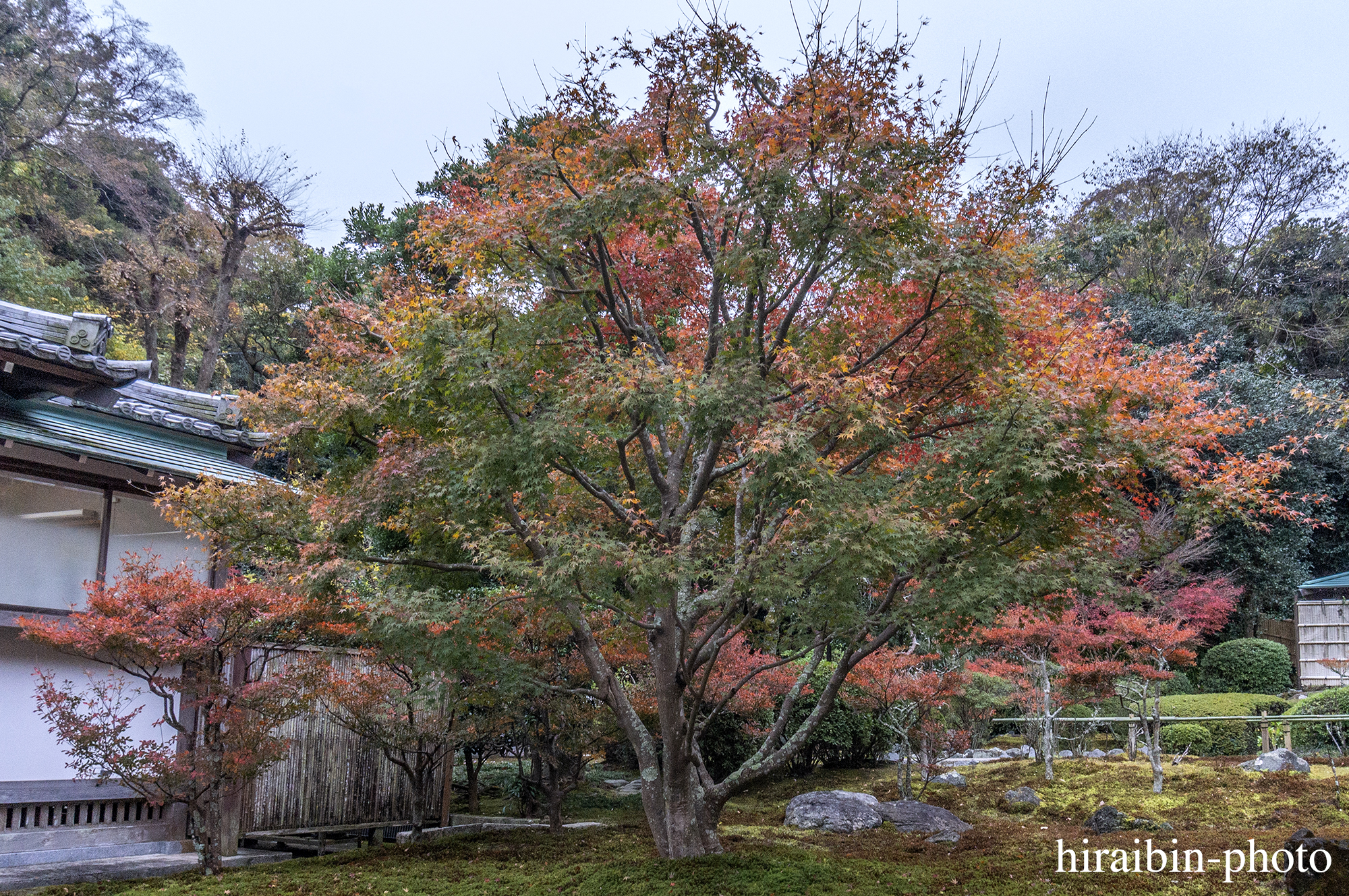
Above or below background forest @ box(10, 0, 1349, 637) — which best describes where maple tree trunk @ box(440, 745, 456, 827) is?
below

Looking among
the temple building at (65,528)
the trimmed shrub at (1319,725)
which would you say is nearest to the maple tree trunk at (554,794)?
the temple building at (65,528)

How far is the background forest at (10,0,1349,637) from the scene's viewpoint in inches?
790

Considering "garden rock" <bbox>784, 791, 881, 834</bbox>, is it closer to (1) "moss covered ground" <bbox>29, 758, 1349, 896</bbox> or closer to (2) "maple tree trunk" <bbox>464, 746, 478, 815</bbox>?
(1) "moss covered ground" <bbox>29, 758, 1349, 896</bbox>

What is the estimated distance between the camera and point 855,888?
6.52 meters

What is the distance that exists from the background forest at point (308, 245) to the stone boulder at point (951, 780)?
25.5ft

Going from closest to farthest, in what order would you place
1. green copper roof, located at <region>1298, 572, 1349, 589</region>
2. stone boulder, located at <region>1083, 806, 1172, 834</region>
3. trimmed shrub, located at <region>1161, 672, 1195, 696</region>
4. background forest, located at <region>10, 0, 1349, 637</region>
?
stone boulder, located at <region>1083, 806, 1172, 834</region> < green copper roof, located at <region>1298, 572, 1349, 589</region> < trimmed shrub, located at <region>1161, 672, 1195, 696</region> < background forest, located at <region>10, 0, 1349, 637</region>

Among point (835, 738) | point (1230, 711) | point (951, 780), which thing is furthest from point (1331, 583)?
point (835, 738)

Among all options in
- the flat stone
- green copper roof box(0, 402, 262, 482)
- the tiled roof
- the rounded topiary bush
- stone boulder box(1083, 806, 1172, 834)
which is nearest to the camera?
the flat stone

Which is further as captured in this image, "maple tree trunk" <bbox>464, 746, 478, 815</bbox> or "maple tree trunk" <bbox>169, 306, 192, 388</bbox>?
"maple tree trunk" <bbox>169, 306, 192, 388</bbox>

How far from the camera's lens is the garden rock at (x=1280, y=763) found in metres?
11.3

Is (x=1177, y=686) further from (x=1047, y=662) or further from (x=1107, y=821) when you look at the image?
(x=1107, y=821)

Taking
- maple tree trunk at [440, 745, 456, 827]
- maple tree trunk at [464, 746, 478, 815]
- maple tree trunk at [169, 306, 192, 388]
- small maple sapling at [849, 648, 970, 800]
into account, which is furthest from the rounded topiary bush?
maple tree trunk at [169, 306, 192, 388]

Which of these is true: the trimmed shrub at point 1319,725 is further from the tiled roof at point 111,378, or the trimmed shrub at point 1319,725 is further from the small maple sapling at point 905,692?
the tiled roof at point 111,378

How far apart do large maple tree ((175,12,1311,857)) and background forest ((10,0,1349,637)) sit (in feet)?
39.1
